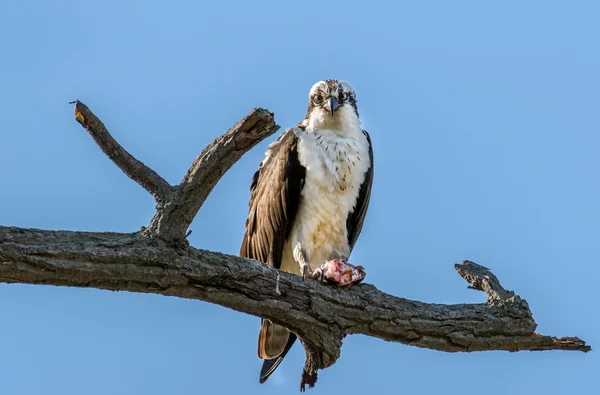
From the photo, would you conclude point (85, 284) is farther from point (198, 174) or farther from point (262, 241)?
point (262, 241)

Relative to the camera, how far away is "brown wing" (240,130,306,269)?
6664mm

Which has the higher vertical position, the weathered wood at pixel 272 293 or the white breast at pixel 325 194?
the white breast at pixel 325 194

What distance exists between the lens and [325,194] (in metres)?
6.69

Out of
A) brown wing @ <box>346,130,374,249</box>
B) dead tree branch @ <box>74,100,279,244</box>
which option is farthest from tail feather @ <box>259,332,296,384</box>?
dead tree branch @ <box>74,100,279,244</box>

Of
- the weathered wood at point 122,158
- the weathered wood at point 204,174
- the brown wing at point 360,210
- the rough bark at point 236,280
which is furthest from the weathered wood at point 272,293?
the brown wing at point 360,210

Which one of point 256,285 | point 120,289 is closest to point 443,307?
point 256,285

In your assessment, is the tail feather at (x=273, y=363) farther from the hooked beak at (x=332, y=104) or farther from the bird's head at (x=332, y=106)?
the hooked beak at (x=332, y=104)

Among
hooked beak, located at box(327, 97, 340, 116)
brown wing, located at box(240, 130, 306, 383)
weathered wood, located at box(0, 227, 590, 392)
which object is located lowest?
weathered wood, located at box(0, 227, 590, 392)

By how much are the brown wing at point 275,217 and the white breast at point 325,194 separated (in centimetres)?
7

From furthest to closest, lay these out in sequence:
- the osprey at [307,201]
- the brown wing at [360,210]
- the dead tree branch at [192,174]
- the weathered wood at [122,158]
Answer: the brown wing at [360,210], the osprey at [307,201], the dead tree branch at [192,174], the weathered wood at [122,158]

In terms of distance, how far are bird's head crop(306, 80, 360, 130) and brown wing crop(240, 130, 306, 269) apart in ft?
0.89

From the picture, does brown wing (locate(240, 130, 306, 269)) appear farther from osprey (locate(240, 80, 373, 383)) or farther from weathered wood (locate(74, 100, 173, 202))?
weathered wood (locate(74, 100, 173, 202))

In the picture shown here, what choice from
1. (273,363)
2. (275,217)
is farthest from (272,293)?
(275,217)

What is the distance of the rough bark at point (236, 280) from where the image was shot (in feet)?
14.7
